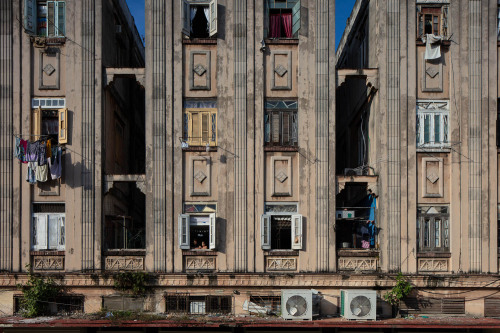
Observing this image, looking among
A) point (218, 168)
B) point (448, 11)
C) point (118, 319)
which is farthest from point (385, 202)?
point (118, 319)

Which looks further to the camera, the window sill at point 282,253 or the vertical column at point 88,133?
the window sill at point 282,253

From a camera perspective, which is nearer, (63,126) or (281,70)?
(63,126)

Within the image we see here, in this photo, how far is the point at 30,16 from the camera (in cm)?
2252

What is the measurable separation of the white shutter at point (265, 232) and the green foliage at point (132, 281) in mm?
4937

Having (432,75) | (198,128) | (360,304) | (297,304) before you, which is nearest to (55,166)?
(198,128)

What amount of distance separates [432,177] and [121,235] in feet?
47.5

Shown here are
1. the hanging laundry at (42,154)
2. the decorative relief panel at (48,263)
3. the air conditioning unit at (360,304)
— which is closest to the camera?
the air conditioning unit at (360,304)

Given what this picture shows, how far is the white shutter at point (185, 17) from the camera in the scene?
22344 mm

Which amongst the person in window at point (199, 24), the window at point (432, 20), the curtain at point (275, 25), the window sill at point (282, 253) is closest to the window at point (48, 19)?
the person in window at point (199, 24)

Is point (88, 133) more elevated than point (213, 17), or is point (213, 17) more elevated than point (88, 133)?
point (213, 17)

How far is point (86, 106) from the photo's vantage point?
73.3 ft

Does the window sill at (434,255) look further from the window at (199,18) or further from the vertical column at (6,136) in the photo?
the vertical column at (6,136)

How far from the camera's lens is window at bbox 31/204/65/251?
22047 mm

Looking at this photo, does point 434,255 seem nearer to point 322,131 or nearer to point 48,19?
point 322,131
